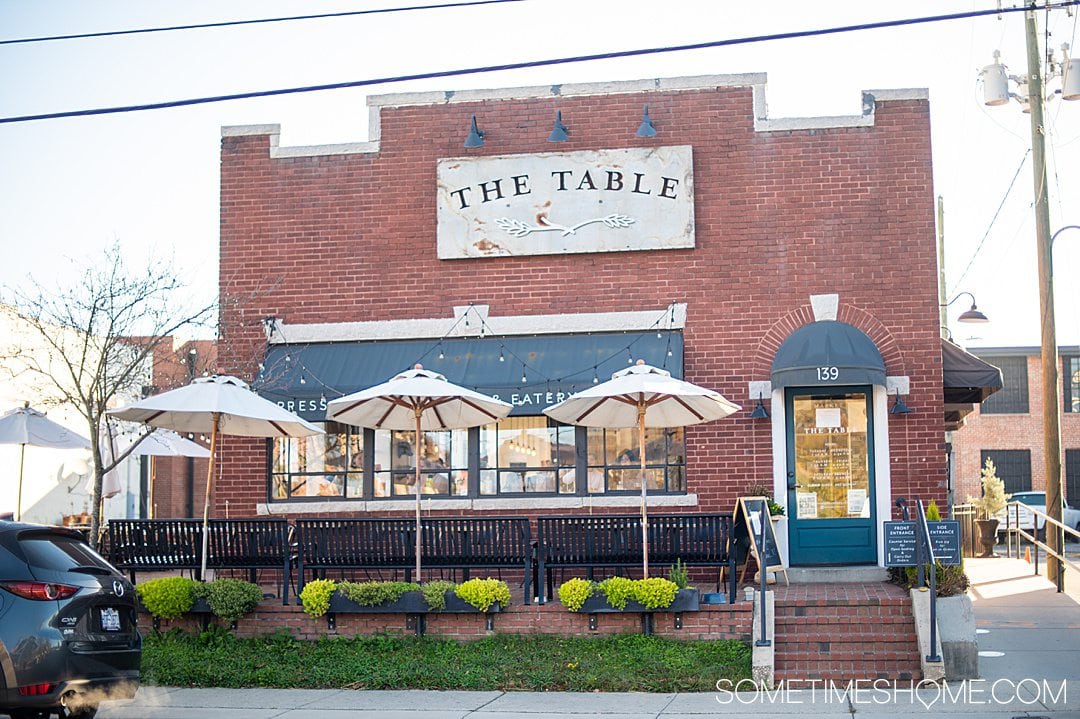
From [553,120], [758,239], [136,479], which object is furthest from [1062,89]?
[136,479]

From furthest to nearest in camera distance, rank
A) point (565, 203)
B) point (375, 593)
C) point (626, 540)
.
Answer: point (565, 203) → point (626, 540) → point (375, 593)

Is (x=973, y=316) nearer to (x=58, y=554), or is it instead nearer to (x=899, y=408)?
(x=899, y=408)

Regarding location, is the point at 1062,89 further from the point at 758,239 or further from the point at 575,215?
the point at 575,215

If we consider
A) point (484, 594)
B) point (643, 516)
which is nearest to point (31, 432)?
point (484, 594)

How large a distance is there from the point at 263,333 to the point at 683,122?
21.6 ft

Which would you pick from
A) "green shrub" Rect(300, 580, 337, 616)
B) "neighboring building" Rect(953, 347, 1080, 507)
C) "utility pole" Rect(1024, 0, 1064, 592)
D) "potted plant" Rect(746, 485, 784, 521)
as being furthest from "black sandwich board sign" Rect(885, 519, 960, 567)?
"neighboring building" Rect(953, 347, 1080, 507)

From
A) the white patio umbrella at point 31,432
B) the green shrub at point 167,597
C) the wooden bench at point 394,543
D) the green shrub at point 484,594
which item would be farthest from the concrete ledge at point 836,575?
the white patio umbrella at point 31,432

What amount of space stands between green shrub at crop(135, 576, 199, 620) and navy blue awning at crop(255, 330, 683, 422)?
11.9 feet

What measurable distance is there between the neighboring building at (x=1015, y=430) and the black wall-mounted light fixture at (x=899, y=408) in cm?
2814

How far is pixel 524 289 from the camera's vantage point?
16.2 m

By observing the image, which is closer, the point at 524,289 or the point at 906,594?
the point at 906,594

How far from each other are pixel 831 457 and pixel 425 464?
5.48 m

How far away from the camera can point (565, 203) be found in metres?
16.2

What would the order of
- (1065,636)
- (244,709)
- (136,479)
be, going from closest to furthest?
1. (244,709)
2. (1065,636)
3. (136,479)
